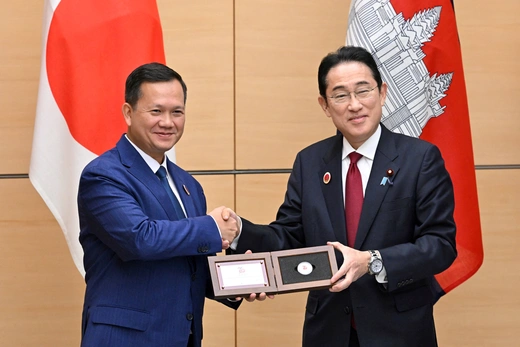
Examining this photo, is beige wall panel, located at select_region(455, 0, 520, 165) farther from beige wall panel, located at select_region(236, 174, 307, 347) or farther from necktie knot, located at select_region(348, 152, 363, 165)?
necktie knot, located at select_region(348, 152, 363, 165)

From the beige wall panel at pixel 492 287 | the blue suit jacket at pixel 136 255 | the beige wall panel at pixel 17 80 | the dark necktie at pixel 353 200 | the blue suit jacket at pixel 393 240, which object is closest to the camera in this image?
the blue suit jacket at pixel 136 255

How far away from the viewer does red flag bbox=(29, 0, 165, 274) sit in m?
2.96

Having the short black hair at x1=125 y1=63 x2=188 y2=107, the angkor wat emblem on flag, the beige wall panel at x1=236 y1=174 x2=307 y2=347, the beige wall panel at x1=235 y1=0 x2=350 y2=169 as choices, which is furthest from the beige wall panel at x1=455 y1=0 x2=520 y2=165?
the short black hair at x1=125 y1=63 x2=188 y2=107

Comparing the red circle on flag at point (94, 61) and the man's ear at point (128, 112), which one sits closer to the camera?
the man's ear at point (128, 112)

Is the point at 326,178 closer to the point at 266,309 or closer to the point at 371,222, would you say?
the point at 371,222

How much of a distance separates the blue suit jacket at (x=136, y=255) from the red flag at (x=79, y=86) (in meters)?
0.67

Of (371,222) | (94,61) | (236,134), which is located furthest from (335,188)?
(236,134)

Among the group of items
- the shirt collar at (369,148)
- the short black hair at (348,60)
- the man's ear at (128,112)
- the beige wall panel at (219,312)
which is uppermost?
the short black hair at (348,60)

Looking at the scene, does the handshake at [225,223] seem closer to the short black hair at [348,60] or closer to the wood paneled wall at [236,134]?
the short black hair at [348,60]

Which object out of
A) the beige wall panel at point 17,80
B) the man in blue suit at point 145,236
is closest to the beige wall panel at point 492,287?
the man in blue suit at point 145,236

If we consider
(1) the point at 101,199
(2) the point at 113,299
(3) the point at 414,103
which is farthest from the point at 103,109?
(3) the point at 414,103

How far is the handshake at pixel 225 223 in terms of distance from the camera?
240 cm

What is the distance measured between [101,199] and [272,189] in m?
1.74

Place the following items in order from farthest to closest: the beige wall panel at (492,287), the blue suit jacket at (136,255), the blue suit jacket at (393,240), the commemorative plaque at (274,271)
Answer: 1. the beige wall panel at (492,287)
2. the blue suit jacket at (393,240)
3. the commemorative plaque at (274,271)
4. the blue suit jacket at (136,255)
